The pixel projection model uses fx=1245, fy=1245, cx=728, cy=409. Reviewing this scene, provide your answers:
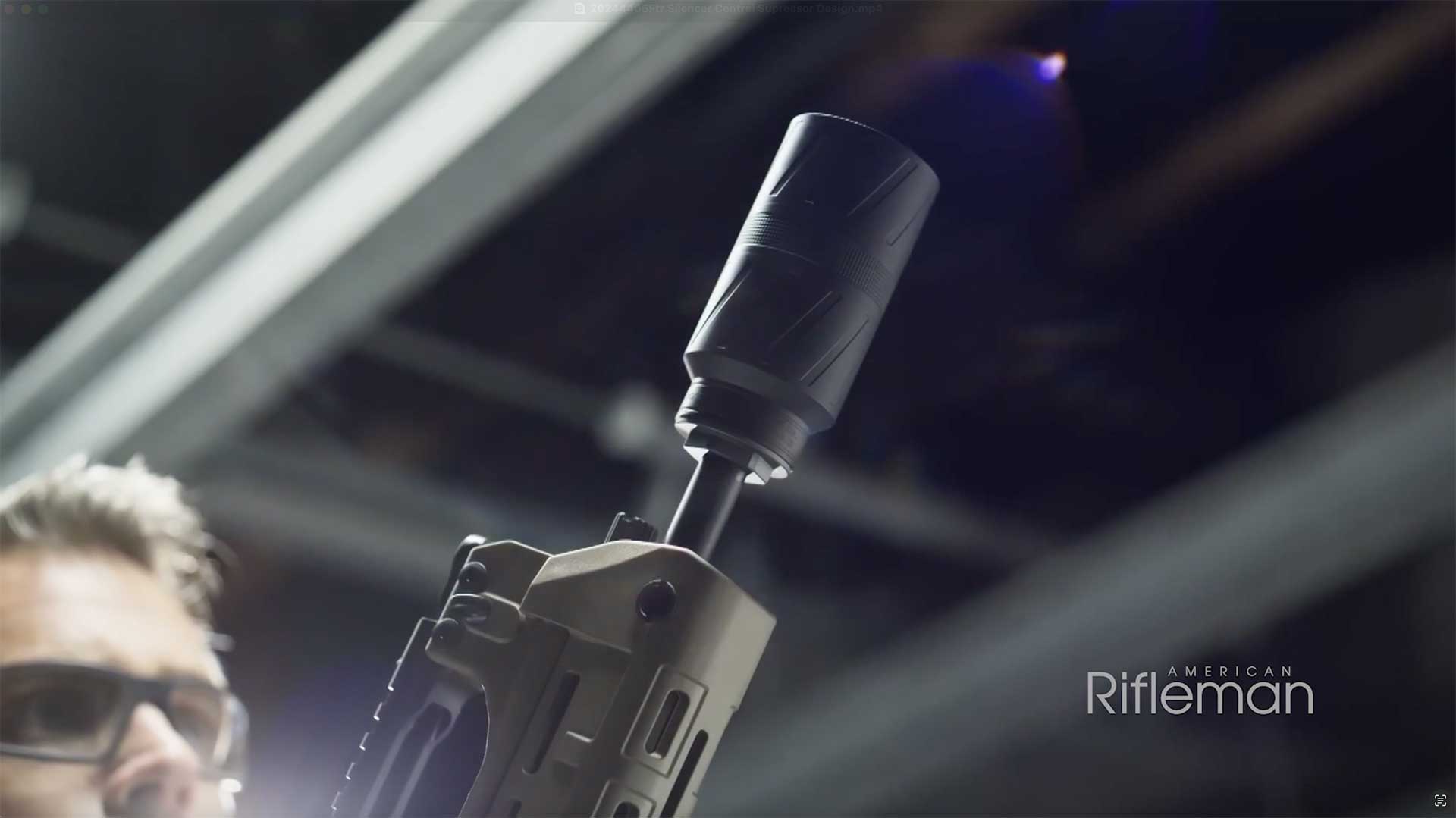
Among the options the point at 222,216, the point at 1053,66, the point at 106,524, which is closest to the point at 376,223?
the point at 222,216

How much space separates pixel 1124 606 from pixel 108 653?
0.70 m

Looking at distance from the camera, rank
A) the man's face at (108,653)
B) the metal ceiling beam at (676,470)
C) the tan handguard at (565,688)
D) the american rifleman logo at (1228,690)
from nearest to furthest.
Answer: the tan handguard at (565,688)
the man's face at (108,653)
the american rifleman logo at (1228,690)
the metal ceiling beam at (676,470)

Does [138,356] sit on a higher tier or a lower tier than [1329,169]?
lower

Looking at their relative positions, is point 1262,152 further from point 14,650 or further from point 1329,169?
point 14,650

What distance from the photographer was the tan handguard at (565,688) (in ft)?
1.14

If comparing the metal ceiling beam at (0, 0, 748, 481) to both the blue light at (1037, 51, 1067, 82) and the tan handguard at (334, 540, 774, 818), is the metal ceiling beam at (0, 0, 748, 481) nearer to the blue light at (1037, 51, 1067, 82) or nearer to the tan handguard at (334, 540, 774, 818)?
the blue light at (1037, 51, 1067, 82)

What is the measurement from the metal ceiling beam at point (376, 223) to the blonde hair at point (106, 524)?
12.7 inches

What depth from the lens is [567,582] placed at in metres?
0.37

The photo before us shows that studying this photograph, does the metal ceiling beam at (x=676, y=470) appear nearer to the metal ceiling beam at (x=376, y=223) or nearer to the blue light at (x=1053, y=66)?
the metal ceiling beam at (x=376, y=223)

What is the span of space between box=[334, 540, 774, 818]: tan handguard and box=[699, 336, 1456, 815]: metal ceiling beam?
1.54 feet

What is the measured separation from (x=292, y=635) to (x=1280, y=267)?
29.7 inches

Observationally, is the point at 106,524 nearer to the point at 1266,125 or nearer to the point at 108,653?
the point at 108,653

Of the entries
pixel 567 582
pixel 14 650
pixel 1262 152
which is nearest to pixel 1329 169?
pixel 1262 152

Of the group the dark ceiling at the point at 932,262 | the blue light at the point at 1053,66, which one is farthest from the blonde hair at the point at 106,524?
the blue light at the point at 1053,66
